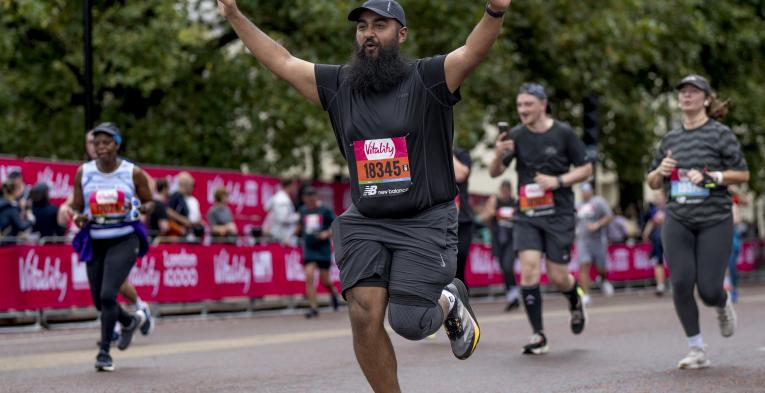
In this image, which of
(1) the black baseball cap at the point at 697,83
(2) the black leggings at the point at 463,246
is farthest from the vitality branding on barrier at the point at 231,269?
(1) the black baseball cap at the point at 697,83

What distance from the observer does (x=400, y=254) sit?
580 centimetres

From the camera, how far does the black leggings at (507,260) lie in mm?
17844

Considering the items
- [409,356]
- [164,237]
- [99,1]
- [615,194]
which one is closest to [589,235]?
[164,237]

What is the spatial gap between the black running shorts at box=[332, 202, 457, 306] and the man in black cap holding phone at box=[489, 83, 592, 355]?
415 cm

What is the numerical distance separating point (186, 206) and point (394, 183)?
39.0 feet

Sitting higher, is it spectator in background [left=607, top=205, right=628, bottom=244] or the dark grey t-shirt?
the dark grey t-shirt

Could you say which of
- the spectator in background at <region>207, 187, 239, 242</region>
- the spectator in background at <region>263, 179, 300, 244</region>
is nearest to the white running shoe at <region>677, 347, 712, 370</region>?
the spectator in background at <region>207, 187, 239, 242</region>

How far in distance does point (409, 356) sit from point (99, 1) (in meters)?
14.6

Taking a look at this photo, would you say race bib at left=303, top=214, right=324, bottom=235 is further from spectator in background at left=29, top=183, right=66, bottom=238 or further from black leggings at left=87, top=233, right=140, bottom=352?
black leggings at left=87, top=233, right=140, bottom=352

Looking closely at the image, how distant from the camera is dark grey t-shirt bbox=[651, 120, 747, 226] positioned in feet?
28.8

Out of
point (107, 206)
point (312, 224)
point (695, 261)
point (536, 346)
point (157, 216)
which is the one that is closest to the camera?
point (695, 261)

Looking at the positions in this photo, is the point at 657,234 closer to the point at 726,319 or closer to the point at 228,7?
the point at 726,319

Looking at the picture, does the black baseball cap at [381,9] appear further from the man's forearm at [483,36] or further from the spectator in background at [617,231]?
the spectator in background at [617,231]

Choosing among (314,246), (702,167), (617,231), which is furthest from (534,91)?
(617,231)
